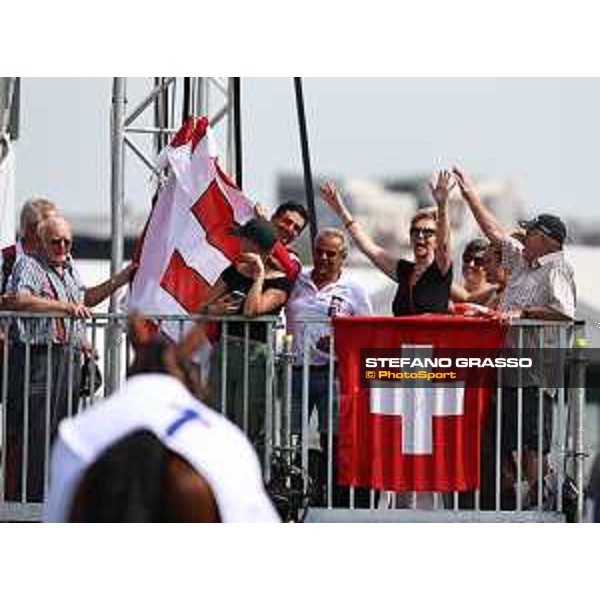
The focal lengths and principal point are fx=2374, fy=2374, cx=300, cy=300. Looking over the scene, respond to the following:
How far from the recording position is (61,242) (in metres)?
7.15

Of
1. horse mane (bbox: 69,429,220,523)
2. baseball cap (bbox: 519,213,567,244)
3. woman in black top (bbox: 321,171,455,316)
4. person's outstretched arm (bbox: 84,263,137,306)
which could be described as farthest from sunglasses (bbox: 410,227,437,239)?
horse mane (bbox: 69,429,220,523)

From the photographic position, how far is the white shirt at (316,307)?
727 cm

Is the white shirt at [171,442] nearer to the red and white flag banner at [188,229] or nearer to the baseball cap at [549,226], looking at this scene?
the red and white flag banner at [188,229]

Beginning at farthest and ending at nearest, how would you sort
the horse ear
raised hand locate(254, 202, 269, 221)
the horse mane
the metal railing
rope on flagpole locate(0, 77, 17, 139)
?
the metal railing → raised hand locate(254, 202, 269, 221) → rope on flagpole locate(0, 77, 17, 139) → the horse ear → the horse mane

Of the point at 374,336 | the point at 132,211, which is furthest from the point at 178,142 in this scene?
the point at 374,336

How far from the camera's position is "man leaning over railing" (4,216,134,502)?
7324 millimetres

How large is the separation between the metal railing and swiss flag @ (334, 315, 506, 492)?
Answer: 43 millimetres

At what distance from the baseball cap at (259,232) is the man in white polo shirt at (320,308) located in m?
0.14

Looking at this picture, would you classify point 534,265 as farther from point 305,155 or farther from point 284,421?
→ point 284,421

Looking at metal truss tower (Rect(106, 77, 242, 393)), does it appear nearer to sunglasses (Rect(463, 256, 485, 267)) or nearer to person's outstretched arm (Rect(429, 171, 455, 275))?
person's outstretched arm (Rect(429, 171, 455, 275))

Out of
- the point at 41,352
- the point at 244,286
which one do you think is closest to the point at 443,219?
the point at 244,286

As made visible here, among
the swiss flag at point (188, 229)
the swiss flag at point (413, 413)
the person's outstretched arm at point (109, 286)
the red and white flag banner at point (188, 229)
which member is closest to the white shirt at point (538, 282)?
the swiss flag at point (413, 413)

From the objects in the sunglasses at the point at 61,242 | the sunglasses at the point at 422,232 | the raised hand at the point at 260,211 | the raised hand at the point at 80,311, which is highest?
the raised hand at the point at 260,211
